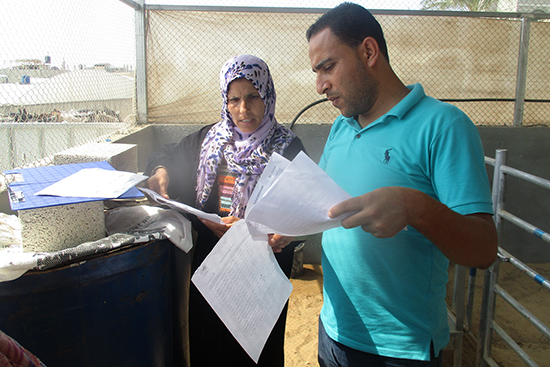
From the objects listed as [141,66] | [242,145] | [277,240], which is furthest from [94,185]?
[141,66]

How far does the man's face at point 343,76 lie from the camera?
4.05ft

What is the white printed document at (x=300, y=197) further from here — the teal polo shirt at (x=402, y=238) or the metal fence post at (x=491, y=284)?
the metal fence post at (x=491, y=284)

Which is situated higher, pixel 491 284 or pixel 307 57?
pixel 307 57

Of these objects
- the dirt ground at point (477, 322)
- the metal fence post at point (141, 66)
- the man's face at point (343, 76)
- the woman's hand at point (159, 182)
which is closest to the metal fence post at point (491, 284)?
the dirt ground at point (477, 322)

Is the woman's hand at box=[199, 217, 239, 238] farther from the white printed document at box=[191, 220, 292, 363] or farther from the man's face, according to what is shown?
the man's face

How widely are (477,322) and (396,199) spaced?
3214mm

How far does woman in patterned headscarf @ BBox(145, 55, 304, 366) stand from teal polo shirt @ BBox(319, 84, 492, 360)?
0.63 metres

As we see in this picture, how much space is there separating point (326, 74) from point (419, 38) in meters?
4.15

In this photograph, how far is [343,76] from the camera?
124 cm

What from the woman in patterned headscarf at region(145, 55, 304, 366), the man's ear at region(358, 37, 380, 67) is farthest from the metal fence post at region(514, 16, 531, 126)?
the man's ear at region(358, 37, 380, 67)

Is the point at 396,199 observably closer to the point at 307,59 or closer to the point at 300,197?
the point at 300,197

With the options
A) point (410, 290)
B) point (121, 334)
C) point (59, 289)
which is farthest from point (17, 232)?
point (410, 290)

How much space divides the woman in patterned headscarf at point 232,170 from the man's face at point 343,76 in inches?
25.4

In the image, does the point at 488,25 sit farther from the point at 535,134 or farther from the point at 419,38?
the point at 535,134
